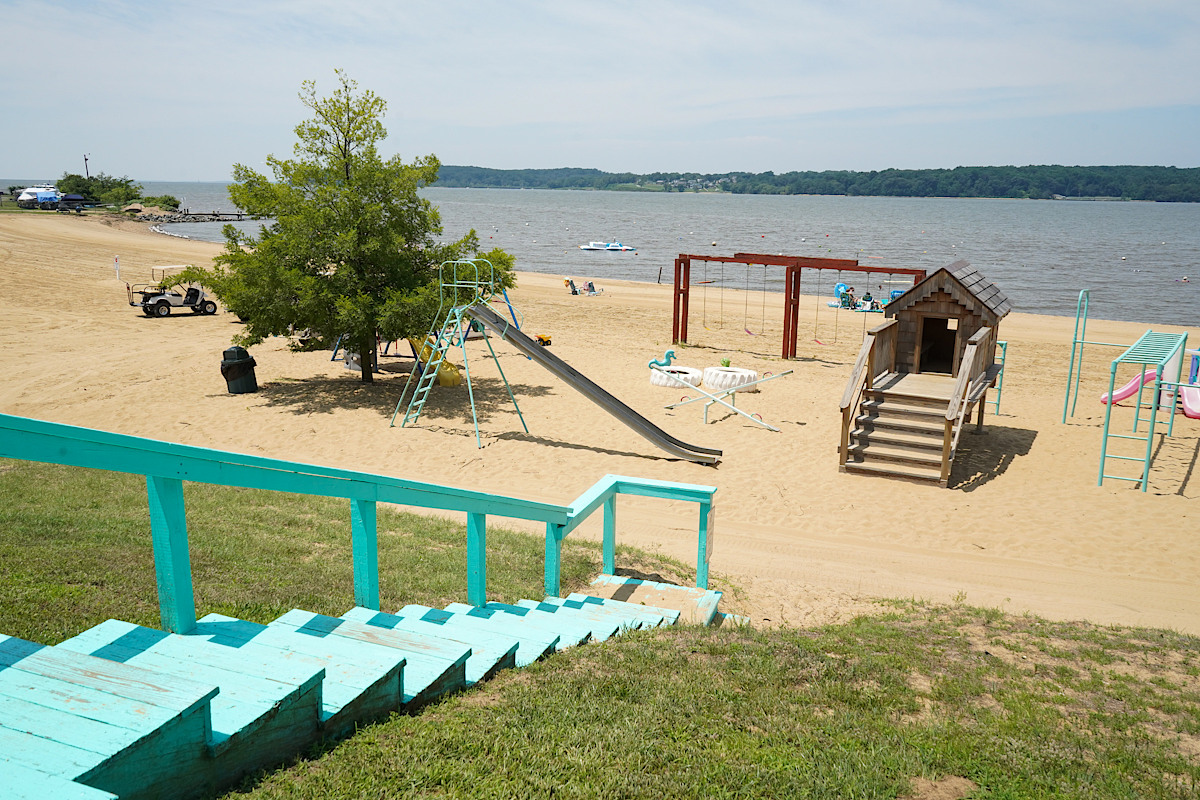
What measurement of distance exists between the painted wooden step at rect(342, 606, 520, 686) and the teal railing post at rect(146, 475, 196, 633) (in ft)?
2.82

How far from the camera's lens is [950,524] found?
459 inches

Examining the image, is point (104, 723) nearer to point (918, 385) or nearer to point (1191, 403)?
point (918, 385)

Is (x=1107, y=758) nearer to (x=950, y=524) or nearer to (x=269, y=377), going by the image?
(x=950, y=524)

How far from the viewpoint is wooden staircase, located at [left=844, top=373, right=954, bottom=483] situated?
1362cm

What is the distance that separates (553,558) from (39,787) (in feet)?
14.4

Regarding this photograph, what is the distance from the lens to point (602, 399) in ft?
48.3

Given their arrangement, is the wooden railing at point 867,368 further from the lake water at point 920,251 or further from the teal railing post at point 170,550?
the teal railing post at point 170,550

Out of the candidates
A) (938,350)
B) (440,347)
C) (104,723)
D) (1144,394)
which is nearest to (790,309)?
(938,350)

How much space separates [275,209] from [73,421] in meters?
5.22

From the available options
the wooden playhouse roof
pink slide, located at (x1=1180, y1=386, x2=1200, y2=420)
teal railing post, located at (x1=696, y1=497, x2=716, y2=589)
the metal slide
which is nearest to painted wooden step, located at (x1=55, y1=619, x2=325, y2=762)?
teal railing post, located at (x1=696, y1=497, x2=716, y2=589)

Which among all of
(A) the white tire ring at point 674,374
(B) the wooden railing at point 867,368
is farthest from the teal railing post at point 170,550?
(A) the white tire ring at point 674,374

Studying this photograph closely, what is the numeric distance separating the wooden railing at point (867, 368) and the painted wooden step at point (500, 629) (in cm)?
949

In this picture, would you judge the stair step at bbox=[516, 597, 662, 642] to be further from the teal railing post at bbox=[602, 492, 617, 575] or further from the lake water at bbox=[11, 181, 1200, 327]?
the lake water at bbox=[11, 181, 1200, 327]

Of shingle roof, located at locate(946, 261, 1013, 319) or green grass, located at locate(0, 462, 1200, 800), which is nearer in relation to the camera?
green grass, located at locate(0, 462, 1200, 800)
